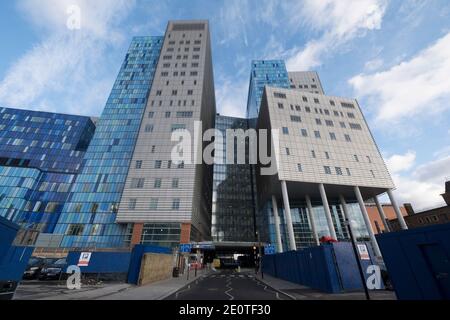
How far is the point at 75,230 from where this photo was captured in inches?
1987

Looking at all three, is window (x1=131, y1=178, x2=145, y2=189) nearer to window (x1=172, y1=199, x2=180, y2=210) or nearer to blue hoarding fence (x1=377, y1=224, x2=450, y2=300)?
window (x1=172, y1=199, x2=180, y2=210)

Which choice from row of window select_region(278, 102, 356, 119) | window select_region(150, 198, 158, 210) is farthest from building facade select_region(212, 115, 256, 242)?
row of window select_region(278, 102, 356, 119)

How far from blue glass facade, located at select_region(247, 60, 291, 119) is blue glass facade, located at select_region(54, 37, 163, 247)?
44.2 metres

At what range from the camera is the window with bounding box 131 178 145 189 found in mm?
46169

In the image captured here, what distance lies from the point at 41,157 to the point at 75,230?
45.7 meters

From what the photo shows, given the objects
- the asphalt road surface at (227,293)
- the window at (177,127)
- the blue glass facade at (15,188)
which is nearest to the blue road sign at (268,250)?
the asphalt road surface at (227,293)

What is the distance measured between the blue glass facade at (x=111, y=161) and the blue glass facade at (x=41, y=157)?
11.1 m

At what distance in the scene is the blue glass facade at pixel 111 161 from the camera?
50241mm

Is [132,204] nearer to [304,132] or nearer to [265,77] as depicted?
[304,132]

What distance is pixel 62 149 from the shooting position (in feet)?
262

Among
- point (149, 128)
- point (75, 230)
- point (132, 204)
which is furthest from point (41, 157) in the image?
point (132, 204)

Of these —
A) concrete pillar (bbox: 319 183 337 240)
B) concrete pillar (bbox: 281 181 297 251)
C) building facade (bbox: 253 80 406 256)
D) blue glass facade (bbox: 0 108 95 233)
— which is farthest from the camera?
blue glass facade (bbox: 0 108 95 233)

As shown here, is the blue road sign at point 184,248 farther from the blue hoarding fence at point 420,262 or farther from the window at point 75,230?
the blue hoarding fence at point 420,262
